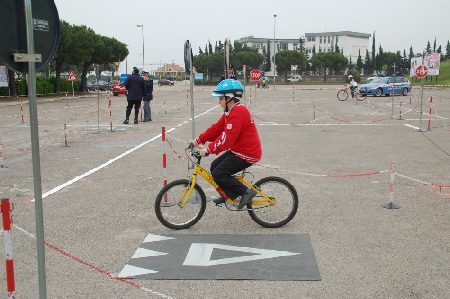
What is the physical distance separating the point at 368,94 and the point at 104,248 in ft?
120

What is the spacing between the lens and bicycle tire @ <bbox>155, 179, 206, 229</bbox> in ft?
20.2

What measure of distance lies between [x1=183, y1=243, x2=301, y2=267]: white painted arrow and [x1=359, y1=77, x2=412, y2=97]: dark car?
35668 millimetres

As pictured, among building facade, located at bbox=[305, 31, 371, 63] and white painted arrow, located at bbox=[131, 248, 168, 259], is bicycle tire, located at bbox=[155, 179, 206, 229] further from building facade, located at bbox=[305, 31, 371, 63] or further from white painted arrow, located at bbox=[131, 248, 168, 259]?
building facade, located at bbox=[305, 31, 371, 63]

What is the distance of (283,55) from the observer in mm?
105812

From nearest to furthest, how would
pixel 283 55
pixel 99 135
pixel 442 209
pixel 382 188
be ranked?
pixel 442 209, pixel 382 188, pixel 99 135, pixel 283 55

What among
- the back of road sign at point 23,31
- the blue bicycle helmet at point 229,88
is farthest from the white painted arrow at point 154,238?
the back of road sign at point 23,31

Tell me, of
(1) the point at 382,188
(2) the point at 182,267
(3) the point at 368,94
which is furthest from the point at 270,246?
(3) the point at 368,94

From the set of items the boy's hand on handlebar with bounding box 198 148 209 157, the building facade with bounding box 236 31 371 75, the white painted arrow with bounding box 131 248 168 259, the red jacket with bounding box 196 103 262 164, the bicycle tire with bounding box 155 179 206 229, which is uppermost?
the building facade with bounding box 236 31 371 75

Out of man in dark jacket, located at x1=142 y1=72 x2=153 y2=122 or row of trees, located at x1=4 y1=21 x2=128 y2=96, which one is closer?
man in dark jacket, located at x1=142 y1=72 x2=153 y2=122

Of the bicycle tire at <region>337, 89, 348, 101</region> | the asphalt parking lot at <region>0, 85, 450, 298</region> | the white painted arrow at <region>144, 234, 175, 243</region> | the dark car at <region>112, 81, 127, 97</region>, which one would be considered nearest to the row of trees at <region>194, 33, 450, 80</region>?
the dark car at <region>112, 81, 127, 97</region>

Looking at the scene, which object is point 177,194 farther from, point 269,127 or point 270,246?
point 269,127

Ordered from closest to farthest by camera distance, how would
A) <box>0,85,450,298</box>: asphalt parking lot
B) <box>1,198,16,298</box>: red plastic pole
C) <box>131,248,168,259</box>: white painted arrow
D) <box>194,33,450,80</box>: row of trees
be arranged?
<box>1,198,16,298</box>: red plastic pole < <box>0,85,450,298</box>: asphalt parking lot < <box>131,248,168,259</box>: white painted arrow < <box>194,33,450,80</box>: row of trees

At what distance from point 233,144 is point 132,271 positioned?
1907 millimetres

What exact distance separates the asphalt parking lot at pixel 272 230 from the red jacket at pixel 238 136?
1.01 m
